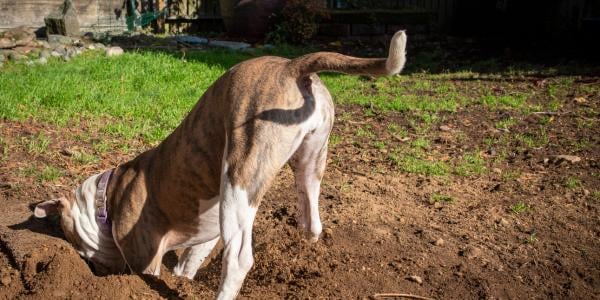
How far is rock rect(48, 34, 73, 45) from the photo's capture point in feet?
36.1

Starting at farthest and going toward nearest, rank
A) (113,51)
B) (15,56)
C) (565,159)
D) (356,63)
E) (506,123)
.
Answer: (113,51) < (15,56) < (506,123) < (565,159) < (356,63)

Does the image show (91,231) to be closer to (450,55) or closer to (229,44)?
(450,55)

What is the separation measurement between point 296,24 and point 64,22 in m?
4.45

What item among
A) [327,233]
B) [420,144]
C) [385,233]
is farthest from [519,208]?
[420,144]

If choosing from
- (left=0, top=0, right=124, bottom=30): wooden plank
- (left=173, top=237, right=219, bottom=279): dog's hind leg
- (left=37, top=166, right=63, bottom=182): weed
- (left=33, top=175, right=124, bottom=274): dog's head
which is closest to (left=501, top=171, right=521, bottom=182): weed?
(left=173, top=237, right=219, bottom=279): dog's hind leg

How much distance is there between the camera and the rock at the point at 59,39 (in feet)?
36.1

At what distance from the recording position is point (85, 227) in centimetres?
437

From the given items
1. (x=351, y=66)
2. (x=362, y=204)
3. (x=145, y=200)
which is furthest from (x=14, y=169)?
(x=351, y=66)

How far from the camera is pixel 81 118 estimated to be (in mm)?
7121

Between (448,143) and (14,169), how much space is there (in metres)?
4.18

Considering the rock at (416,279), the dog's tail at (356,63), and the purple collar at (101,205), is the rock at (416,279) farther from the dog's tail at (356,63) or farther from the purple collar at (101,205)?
the purple collar at (101,205)

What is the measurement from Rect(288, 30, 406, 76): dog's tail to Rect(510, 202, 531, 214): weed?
233 cm

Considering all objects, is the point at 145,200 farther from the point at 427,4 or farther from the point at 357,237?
the point at 427,4

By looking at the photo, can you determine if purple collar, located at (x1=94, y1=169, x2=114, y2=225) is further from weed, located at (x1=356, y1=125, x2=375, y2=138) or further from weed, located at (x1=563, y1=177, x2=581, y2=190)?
weed, located at (x1=563, y1=177, x2=581, y2=190)
